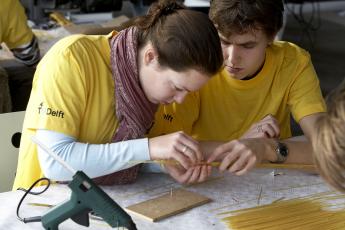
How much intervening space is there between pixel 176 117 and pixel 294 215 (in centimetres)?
61

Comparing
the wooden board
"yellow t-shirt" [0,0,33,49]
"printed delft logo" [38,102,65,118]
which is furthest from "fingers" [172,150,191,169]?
"yellow t-shirt" [0,0,33,49]

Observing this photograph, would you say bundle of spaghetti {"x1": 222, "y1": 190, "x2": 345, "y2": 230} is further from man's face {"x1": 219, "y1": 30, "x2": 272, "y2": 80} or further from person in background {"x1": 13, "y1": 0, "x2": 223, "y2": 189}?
man's face {"x1": 219, "y1": 30, "x2": 272, "y2": 80}

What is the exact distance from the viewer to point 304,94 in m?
2.15

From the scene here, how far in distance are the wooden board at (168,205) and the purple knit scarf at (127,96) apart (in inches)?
5.6

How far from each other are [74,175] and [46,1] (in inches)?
109

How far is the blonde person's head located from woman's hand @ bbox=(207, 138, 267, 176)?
0.61 m

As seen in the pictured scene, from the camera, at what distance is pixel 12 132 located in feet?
6.76

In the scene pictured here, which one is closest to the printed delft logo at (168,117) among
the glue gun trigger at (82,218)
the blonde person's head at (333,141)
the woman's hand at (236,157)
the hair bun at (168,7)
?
the woman's hand at (236,157)

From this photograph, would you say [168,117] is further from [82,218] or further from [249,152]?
[82,218]

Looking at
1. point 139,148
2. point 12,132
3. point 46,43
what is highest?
point 139,148

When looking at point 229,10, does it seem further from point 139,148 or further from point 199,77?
point 139,148

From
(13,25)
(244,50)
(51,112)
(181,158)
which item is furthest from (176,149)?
(13,25)

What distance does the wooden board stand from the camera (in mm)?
1595

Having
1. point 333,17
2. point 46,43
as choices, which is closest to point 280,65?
point 46,43
